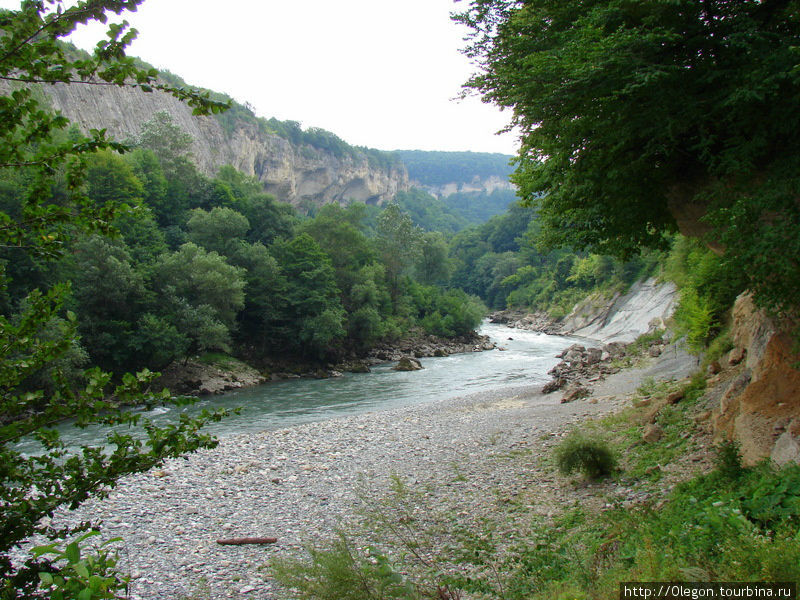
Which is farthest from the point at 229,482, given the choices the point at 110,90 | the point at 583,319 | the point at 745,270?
the point at 110,90

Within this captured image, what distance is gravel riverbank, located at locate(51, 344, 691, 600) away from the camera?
727 cm

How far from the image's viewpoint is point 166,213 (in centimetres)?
4225

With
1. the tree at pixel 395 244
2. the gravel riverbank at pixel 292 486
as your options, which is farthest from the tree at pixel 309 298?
the gravel riverbank at pixel 292 486

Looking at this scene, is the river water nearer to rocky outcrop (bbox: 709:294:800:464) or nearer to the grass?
the grass

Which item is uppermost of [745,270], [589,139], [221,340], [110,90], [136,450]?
[110,90]

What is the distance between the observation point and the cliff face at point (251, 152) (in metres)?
54.6

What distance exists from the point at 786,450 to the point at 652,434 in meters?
3.99

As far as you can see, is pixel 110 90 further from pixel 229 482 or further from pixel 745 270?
pixel 745 270

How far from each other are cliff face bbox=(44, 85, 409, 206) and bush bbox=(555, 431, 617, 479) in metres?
32.4

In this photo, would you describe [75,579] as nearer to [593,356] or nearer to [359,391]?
[359,391]

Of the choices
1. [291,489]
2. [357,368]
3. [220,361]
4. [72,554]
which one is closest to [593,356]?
[357,368]

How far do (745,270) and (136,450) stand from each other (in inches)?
277

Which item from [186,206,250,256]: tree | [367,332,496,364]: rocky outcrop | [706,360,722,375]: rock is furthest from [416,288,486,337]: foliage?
[706,360,722,375]: rock

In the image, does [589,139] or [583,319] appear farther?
[583,319]
